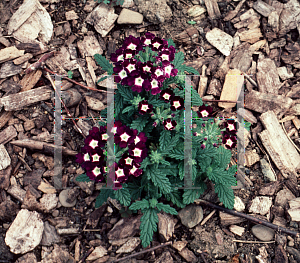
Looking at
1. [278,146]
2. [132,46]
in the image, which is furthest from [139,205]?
[278,146]

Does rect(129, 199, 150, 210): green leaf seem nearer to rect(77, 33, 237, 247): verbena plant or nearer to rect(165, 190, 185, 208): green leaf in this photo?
rect(77, 33, 237, 247): verbena plant

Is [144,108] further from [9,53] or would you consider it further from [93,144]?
[9,53]

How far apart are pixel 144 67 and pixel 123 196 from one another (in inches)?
55.6

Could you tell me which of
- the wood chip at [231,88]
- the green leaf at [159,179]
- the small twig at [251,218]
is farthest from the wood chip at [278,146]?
the green leaf at [159,179]

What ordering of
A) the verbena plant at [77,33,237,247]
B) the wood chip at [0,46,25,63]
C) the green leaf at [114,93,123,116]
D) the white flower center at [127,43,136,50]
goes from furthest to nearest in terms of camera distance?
the wood chip at [0,46,25,63], the green leaf at [114,93,123,116], the white flower center at [127,43,136,50], the verbena plant at [77,33,237,247]

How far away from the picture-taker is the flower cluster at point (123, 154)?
2.95 metres

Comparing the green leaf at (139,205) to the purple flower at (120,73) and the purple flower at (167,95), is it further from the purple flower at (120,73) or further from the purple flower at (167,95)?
the purple flower at (120,73)

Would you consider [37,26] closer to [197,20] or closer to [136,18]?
[136,18]

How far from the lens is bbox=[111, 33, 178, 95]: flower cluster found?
3.14 meters

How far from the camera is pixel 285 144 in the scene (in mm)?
4156

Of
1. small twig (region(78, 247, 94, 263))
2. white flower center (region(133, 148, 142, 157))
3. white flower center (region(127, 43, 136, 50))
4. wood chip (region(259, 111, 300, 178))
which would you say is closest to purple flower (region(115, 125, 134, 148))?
white flower center (region(133, 148, 142, 157))

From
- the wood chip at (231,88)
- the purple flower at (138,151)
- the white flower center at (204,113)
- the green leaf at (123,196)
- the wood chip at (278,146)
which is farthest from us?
the wood chip at (231,88)

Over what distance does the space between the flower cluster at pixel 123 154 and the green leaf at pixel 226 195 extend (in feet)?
3.61

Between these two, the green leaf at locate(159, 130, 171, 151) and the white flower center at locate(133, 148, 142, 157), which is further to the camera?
the green leaf at locate(159, 130, 171, 151)
